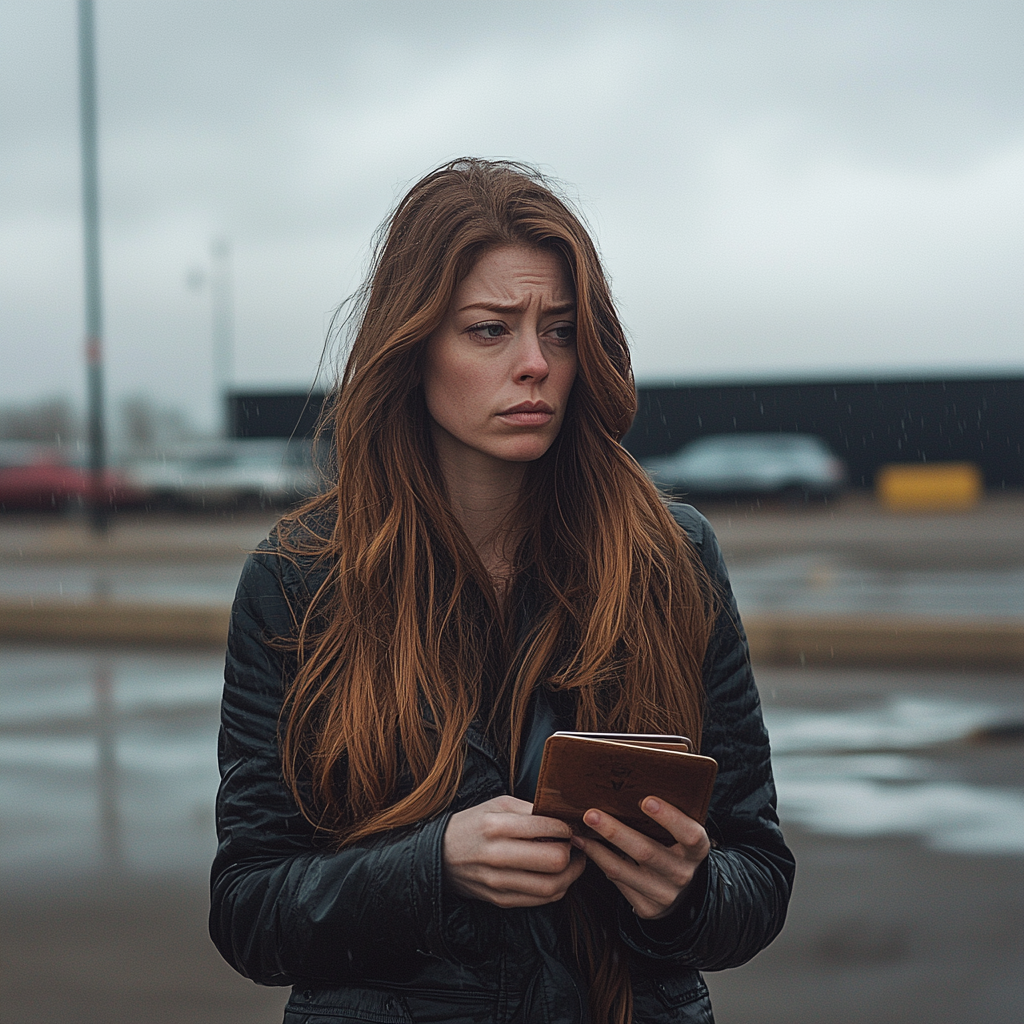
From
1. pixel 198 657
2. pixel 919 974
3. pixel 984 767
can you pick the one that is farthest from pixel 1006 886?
pixel 198 657

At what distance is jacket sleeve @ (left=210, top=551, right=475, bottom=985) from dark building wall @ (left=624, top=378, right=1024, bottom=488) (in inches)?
1250

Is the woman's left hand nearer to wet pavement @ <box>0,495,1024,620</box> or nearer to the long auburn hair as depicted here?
the long auburn hair

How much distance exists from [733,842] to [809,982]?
228cm

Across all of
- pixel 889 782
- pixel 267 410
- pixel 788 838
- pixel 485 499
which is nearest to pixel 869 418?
pixel 267 410

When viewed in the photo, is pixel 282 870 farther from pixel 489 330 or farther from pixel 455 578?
pixel 489 330

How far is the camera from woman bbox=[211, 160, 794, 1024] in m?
1.62

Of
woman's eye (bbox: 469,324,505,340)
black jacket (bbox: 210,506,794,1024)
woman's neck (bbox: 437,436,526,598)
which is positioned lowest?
black jacket (bbox: 210,506,794,1024)

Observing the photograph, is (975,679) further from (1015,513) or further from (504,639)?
(1015,513)

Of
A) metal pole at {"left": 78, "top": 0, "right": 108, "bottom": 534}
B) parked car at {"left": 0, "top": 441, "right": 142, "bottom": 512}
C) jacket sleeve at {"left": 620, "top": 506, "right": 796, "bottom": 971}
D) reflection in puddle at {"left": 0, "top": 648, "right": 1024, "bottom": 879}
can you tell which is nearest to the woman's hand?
jacket sleeve at {"left": 620, "top": 506, "right": 796, "bottom": 971}

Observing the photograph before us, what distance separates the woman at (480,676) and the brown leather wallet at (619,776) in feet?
0.07

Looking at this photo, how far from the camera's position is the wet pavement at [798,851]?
3.78 metres

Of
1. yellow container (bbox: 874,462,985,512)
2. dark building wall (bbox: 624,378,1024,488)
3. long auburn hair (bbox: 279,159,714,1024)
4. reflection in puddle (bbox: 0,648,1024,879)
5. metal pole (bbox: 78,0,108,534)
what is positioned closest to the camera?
long auburn hair (bbox: 279,159,714,1024)

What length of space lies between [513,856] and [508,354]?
2.29 ft

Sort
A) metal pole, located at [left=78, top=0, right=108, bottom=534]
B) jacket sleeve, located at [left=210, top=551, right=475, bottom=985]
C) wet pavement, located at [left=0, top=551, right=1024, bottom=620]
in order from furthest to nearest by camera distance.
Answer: metal pole, located at [left=78, top=0, right=108, bottom=534]
wet pavement, located at [left=0, top=551, right=1024, bottom=620]
jacket sleeve, located at [left=210, top=551, right=475, bottom=985]
